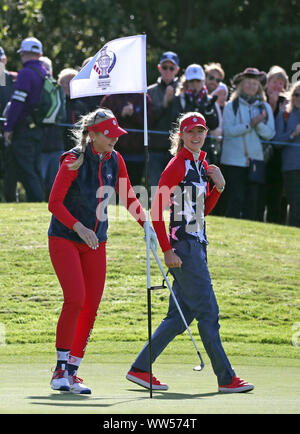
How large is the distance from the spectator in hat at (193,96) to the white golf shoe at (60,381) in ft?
25.2

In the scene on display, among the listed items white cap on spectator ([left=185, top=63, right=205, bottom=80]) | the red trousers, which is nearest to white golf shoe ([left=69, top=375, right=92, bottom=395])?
the red trousers

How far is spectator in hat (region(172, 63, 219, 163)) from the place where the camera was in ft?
48.5

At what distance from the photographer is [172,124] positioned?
1532 centimetres

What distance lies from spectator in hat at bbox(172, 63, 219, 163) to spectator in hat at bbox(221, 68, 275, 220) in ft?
1.73

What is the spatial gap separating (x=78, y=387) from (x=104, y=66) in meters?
2.40

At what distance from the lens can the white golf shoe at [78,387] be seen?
7.44 meters

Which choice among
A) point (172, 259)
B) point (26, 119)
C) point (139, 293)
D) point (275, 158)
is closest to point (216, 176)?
point (172, 259)

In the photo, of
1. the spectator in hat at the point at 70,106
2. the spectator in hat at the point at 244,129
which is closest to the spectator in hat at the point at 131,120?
the spectator in hat at the point at 70,106

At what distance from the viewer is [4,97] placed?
1551 centimetres

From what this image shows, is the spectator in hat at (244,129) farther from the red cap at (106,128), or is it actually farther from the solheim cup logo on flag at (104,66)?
the red cap at (106,128)

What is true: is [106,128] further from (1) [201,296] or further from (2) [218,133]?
(2) [218,133]

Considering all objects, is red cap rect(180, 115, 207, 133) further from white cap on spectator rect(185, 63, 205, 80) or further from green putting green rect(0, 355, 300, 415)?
white cap on spectator rect(185, 63, 205, 80)

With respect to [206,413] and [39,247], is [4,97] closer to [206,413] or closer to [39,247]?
[39,247]
